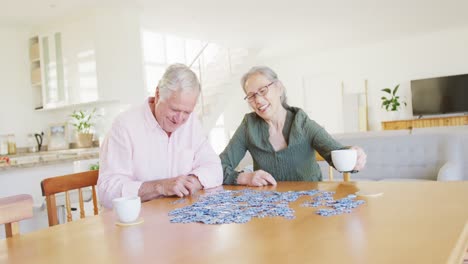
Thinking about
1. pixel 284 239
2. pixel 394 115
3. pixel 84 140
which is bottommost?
pixel 284 239

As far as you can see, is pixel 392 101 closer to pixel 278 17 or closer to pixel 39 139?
pixel 278 17

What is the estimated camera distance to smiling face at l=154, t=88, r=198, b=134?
1.66 meters

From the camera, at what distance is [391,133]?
422 centimetres

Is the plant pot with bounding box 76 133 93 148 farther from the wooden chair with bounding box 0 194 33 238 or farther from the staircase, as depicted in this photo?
the wooden chair with bounding box 0 194 33 238

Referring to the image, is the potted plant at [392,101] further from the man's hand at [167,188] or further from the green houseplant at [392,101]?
the man's hand at [167,188]

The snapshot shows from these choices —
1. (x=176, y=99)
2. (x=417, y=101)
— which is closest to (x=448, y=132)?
(x=176, y=99)

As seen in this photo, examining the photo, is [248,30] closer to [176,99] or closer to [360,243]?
[176,99]

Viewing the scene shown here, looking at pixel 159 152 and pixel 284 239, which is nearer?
pixel 284 239

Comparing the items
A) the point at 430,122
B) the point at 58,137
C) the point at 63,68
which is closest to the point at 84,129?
the point at 58,137

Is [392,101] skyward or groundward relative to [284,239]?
skyward

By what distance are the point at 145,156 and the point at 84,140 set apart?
13.5 feet

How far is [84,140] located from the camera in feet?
18.1

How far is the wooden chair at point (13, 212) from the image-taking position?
1.10m

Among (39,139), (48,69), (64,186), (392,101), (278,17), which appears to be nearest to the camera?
(64,186)
